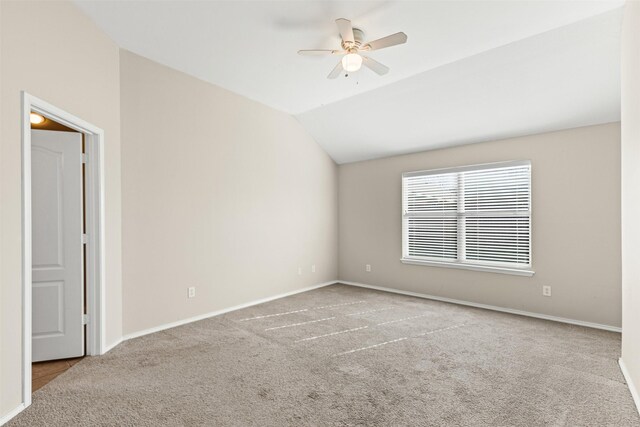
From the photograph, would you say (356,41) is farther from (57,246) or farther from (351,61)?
(57,246)

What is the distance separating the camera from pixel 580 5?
252 cm

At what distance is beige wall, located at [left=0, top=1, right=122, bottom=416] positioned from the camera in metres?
2.02

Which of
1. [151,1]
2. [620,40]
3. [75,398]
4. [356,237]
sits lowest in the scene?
[75,398]

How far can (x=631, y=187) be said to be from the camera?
2.22m

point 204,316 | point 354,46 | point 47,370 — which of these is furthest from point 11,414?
point 354,46

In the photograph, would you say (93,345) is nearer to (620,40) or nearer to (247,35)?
(247,35)

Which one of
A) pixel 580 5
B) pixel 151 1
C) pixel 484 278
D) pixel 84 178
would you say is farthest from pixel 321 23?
pixel 484 278

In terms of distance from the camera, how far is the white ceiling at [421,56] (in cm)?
265

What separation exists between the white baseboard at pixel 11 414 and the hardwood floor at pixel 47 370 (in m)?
0.29

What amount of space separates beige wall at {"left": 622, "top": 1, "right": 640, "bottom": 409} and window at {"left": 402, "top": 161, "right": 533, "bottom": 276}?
1.68 meters

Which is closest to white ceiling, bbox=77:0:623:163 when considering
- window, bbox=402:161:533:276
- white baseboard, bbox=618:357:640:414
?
window, bbox=402:161:533:276

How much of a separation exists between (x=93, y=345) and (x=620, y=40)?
537 centimetres

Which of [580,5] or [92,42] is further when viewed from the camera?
[92,42]

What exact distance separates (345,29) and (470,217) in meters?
3.31
